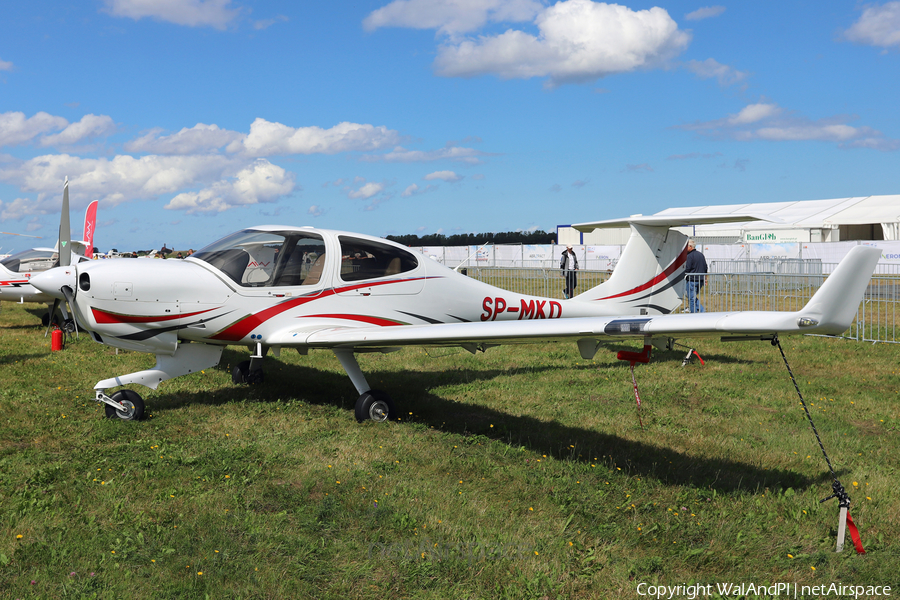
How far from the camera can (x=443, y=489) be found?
4695mm

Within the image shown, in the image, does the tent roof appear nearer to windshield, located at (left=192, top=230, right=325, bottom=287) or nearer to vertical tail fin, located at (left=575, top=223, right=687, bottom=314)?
vertical tail fin, located at (left=575, top=223, right=687, bottom=314)

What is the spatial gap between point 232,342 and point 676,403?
510cm

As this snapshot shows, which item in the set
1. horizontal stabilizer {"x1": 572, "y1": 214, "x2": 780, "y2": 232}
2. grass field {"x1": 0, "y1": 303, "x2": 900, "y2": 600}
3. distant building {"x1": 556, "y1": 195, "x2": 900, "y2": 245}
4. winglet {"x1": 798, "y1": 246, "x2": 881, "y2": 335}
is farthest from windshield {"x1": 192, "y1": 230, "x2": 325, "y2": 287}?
distant building {"x1": 556, "y1": 195, "x2": 900, "y2": 245}

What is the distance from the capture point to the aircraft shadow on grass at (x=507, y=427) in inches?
199

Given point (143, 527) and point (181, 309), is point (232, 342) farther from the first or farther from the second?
point (143, 527)

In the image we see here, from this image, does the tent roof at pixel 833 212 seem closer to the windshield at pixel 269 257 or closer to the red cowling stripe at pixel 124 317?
the windshield at pixel 269 257

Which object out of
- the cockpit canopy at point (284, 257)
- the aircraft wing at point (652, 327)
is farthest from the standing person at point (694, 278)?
the aircraft wing at point (652, 327)

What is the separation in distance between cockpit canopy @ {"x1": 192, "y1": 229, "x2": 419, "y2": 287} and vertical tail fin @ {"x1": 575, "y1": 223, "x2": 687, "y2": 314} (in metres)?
3.28

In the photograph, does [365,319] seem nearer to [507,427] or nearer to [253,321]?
[253,321]

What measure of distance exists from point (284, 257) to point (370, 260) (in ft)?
3.14

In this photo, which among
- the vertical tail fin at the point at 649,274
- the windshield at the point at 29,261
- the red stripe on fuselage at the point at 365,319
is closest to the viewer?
the red stripe on fuselage at the point at 365,319

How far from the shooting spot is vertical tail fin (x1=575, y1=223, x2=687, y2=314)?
27.1 ft

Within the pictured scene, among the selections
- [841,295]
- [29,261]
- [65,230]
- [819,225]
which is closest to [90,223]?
[29,261]

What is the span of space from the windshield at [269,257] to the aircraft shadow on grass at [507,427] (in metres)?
1.61
